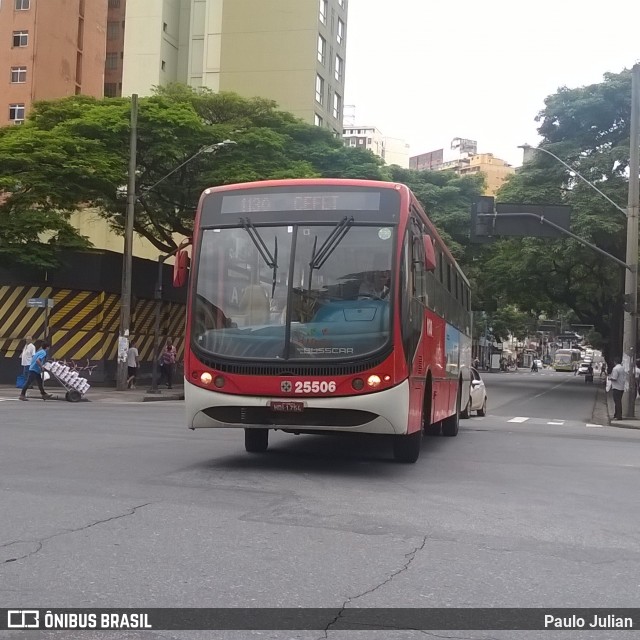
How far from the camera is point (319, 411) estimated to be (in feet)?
32.2

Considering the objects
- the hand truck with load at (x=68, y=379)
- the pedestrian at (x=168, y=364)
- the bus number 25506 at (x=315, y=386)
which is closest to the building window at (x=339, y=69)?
the pedestrian at (x=168, y=364)

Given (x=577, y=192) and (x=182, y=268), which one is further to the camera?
(x=577, y=192)

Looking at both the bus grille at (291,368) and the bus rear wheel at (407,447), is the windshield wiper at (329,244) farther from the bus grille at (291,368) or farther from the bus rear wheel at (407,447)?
the bus rear wheel at (407,447)

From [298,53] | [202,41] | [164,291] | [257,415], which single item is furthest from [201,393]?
[202,41]

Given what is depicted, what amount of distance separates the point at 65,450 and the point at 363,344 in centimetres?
489

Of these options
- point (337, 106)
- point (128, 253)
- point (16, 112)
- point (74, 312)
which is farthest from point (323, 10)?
point (128, 253)

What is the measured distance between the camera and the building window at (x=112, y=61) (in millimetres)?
71875

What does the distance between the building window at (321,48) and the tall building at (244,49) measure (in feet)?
0.16

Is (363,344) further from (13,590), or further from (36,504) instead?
(13,590)

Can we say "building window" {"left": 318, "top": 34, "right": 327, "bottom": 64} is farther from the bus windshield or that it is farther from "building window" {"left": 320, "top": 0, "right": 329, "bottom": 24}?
the bus windshield

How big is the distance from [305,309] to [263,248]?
958mm

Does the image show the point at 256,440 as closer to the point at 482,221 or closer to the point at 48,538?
the point at 48,538

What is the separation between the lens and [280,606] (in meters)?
5.00

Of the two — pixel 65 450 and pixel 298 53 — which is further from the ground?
pixel 298 53
